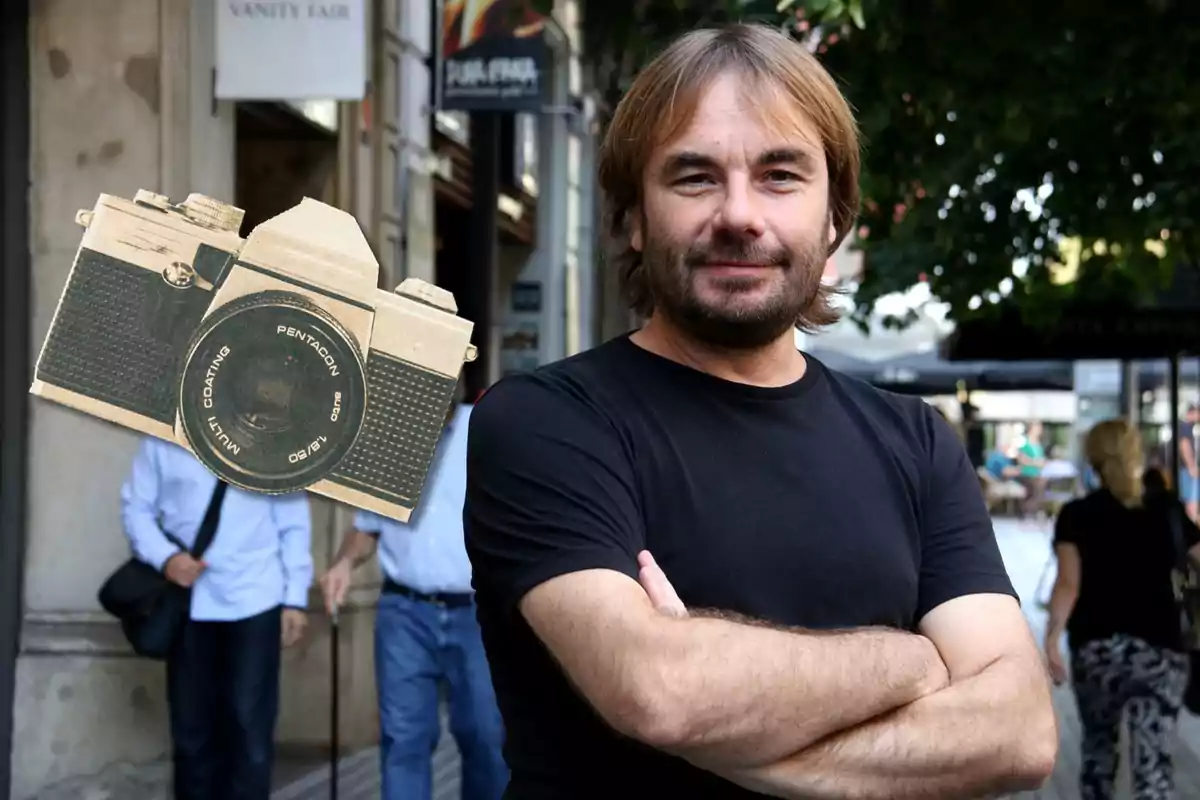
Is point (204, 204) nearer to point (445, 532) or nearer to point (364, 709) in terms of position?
point (445, 532)

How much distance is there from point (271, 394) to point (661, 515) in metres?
0.46

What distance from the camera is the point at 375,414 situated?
181 cm

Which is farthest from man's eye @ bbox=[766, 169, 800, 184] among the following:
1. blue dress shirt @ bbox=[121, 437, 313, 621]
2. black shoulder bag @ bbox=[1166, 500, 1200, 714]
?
black shoulder bag @ bbox=[1166, 500, 1200, 714]

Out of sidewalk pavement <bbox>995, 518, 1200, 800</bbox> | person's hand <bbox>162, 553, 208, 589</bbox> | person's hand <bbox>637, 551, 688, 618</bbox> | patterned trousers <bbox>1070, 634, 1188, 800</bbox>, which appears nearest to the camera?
person's hand <bbox>637, 551, 688, 618</bbox>

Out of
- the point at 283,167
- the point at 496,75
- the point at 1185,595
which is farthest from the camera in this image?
the point at 496,75

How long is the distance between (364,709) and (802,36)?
4.17 metres

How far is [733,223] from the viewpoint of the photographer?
77.9 inches

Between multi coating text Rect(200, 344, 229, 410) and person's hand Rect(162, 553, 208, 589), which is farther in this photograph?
person's hand Rect(162, 553, 208, 589)

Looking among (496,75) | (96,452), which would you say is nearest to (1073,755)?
(496,75)

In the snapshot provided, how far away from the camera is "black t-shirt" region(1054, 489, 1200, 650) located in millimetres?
6430

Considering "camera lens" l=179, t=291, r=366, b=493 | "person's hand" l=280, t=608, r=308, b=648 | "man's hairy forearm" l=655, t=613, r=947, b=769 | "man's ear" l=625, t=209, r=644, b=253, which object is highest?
"man's ear" l=625, t=209, r=644, b=253

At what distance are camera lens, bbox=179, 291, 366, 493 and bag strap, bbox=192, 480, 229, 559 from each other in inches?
141

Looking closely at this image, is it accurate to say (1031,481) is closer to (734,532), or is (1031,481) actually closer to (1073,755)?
(1073,755)

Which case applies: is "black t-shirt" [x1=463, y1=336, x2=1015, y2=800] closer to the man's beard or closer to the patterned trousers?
the man's beard
